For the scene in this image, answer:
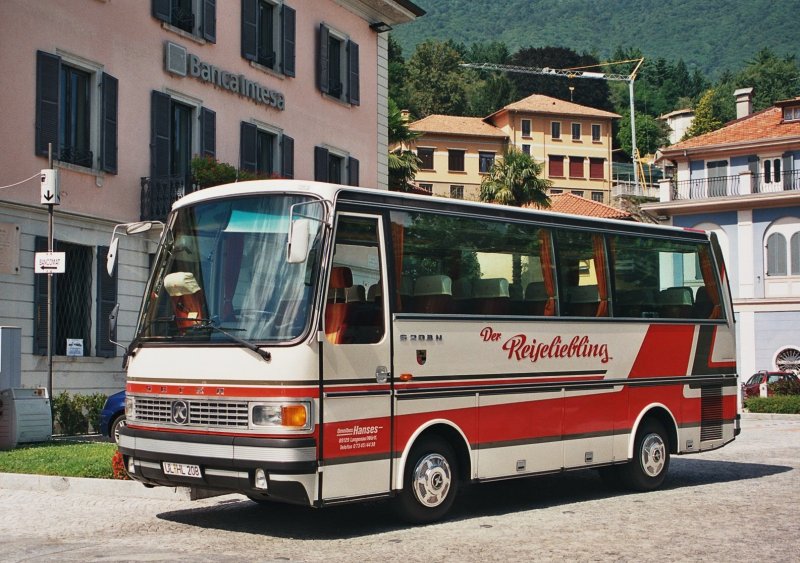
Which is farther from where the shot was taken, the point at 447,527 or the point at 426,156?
the point at 426,156

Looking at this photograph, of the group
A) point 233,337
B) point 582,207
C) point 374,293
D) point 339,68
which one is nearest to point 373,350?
point 374,293

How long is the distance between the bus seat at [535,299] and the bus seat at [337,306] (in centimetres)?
270

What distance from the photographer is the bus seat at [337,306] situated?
9.75 meters

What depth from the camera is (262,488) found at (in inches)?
372

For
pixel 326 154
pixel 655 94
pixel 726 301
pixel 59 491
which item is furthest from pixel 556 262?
pixel 655 94

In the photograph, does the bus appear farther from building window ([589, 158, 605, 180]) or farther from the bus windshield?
building window ([589, 158, 605, 180])

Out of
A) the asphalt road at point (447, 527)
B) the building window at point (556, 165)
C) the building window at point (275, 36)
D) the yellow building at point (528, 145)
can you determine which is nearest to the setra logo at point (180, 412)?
the asphalt road at point (447, 527)

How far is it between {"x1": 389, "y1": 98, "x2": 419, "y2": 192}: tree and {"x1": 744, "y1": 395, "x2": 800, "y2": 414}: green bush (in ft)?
54.0

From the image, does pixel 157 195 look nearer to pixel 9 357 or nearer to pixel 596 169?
pixel 9 357

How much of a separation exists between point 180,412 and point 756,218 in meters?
44.1

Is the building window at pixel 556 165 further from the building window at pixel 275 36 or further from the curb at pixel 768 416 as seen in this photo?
the building window at pixel 275 36

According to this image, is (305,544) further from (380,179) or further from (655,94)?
(655,94)

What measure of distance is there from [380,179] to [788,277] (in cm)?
2395

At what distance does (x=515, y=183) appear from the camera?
2201 inches
